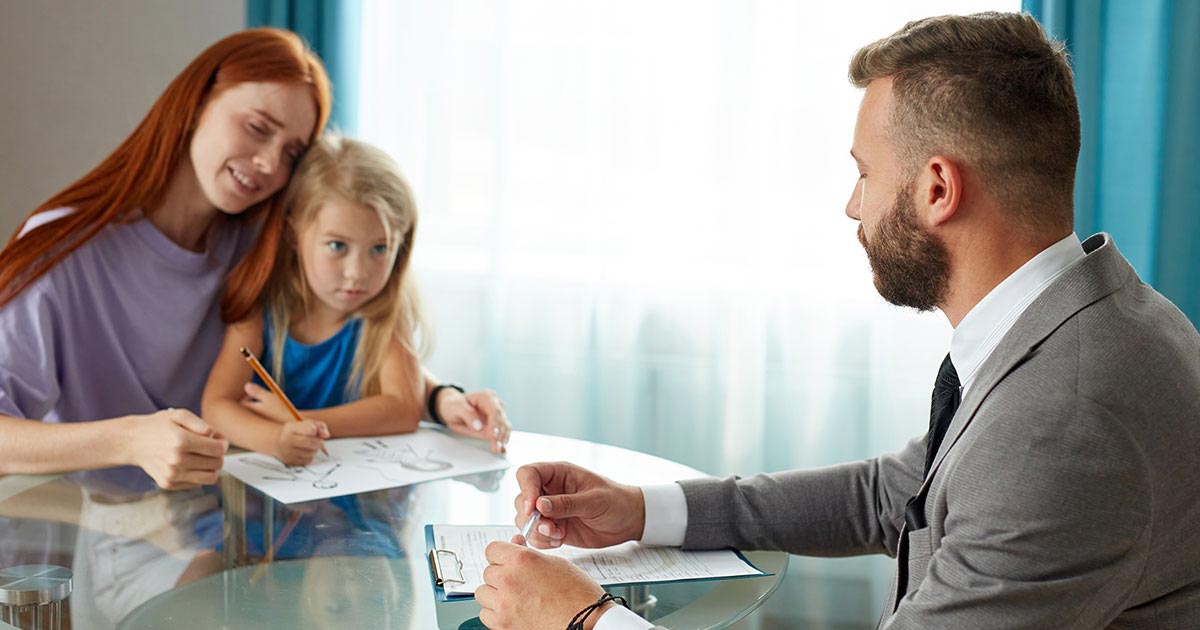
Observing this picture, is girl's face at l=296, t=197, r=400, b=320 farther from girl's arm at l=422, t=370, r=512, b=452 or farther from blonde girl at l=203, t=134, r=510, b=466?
girl's arm at l=422, t=370, r=512, b=452

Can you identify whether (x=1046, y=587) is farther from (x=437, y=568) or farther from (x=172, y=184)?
(x=172, y=184)

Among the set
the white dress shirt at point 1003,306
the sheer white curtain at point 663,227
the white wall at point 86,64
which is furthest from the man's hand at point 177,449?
the white wall at point 86,64

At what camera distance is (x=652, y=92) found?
9.05ft

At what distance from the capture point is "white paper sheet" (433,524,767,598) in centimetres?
120

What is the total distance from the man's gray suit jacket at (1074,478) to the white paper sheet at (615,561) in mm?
243

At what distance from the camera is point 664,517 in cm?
132

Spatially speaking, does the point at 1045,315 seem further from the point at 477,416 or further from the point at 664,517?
the point at 477,416

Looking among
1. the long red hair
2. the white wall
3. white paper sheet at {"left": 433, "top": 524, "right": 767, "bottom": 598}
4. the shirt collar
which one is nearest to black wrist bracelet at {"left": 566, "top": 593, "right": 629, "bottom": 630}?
white paper sheet at {"left": 433, "top": 524, "right": 767, "bottom": 598}

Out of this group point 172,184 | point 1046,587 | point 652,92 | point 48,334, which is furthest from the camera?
point 652,92

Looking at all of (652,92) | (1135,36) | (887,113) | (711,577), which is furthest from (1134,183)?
(711,577)

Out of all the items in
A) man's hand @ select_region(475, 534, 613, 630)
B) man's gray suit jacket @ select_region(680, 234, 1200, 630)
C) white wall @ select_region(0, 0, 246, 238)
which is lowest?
man's hand @ select_region(475, 534, 613, 630)

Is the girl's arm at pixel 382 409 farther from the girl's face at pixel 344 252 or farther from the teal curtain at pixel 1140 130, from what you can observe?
the teal curtain at pixel 1140 130

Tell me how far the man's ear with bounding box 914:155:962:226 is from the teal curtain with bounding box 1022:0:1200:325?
1520 millimetres

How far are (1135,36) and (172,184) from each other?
2.10 metres
